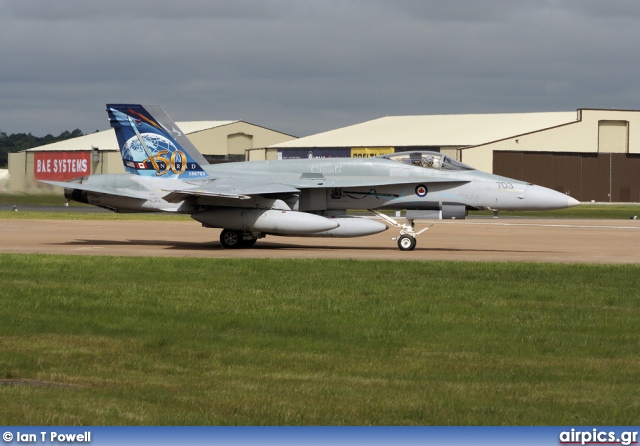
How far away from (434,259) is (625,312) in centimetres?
979

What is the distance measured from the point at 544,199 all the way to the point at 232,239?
8.66 metres

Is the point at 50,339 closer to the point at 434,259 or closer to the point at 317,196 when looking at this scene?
the point at 434,259

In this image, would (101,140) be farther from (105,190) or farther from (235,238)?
(235,238)

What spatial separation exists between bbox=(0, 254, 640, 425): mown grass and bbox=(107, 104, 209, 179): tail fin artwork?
864 cm

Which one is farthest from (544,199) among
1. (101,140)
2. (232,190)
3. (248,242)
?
(101,140)

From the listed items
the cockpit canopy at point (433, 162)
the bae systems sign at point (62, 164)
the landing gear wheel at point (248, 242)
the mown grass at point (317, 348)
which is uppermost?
the bae systems sign at point (62, 164)

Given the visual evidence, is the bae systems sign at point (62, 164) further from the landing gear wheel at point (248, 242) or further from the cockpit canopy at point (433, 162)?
the cockpit canopy at point (433, 162)

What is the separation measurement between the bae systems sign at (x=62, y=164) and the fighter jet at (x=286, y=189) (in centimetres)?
6012

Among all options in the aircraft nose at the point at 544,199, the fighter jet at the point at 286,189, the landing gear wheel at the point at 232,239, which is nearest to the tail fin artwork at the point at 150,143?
the fighter jet at the point at 286,189

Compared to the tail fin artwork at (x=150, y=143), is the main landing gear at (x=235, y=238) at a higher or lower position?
lower

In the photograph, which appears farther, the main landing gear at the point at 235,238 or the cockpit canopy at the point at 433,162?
the main landing gear at the point at 235,238

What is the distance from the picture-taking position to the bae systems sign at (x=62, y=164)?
284 ft

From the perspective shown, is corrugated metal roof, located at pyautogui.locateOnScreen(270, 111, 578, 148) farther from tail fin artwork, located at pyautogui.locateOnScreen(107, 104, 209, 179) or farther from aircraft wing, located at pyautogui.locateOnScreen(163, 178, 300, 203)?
aircraft wing, located at pyautogui.locateOnScreen(163, 178, 300, 203)

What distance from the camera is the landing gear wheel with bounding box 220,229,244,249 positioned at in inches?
1085
